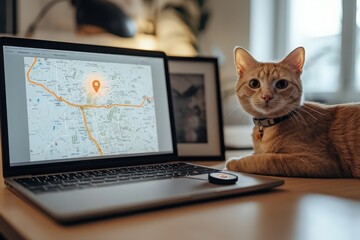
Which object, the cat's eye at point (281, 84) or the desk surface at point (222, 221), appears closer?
the desk surface at point (222, 221)

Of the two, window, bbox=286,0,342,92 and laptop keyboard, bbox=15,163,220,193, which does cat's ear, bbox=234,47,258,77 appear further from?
window, bbox=286,0,342,92

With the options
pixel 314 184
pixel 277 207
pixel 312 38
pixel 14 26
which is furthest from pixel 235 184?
pixel 312 38

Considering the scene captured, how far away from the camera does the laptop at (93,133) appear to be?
566 millimetres

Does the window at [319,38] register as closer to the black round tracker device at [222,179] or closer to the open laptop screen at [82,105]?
the open laptop screen at [82,105]

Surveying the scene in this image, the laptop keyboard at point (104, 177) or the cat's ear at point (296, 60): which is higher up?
the cat's ear at point (296, 60)

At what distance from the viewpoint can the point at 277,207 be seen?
0.57 m

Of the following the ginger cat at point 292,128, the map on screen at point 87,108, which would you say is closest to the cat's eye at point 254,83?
the ginger cat at point 292,128

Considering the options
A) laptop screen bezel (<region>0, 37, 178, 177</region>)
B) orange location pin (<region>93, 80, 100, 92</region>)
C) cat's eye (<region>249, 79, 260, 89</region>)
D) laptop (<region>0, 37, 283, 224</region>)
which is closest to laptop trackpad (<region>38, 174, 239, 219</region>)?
laptop (<region>0, 37, 283, 224</region>)

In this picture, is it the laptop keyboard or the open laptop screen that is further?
the open laptop screen

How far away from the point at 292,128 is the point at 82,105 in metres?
0.52

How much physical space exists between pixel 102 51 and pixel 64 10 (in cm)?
141

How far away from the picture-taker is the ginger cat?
84 cm

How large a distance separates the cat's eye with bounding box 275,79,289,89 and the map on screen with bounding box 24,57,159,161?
0.34 m

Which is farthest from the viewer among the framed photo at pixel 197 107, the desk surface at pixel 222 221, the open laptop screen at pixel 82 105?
the framed photo at pixel 197 107
